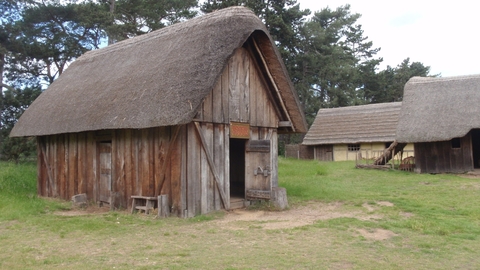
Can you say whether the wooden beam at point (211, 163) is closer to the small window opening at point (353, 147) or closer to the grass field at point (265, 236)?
the grass field at point (265, 236)

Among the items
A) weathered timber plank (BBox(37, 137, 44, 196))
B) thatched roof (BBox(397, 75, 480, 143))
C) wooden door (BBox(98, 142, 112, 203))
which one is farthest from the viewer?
thatched roof (BBox(397, 75, 480, 143))

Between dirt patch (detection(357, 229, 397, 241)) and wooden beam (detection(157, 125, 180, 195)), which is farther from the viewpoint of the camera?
wooden beam (detection(157, 125, 180, 195))

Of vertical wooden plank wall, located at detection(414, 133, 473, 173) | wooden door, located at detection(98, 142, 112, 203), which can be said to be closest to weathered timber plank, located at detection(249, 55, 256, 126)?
wooden door, located at detection(98, 142, 112, 203)

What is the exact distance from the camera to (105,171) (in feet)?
39.9

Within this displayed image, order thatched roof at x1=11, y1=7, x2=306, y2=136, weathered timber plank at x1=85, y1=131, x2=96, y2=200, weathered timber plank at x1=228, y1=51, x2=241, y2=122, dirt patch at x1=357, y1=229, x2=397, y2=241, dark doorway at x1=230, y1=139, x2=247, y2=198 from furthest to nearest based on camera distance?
dark doorway at x1=230, y1=139, x2=247, y2=198 < weathered timber plank at x1=85, y1=131, x2=96, y2=200 < weathered timber plank at x1=228, y1=51, x2=241, y2=122 < thatched roof at x1=11, y1=7, x2=306, y2=136 < dirt patch at x1=357, y1=229, x2=397, y2=241

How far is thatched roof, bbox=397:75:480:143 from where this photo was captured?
19.6m

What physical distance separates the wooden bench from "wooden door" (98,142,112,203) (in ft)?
4.89

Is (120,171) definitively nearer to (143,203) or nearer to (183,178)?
(143,203)

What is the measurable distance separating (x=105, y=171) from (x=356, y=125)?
79.8ft

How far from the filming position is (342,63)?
1676 inches

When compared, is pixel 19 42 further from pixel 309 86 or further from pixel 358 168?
pixel 309 86

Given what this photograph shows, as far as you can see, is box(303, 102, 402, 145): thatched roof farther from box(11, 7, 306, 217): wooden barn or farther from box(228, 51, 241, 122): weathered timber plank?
box(228, 51, 241, 122): weathered timber plank

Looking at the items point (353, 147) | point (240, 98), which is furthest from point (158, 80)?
point (353, 147)

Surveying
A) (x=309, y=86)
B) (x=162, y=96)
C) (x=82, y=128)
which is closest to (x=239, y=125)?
(x=162, y=96)
